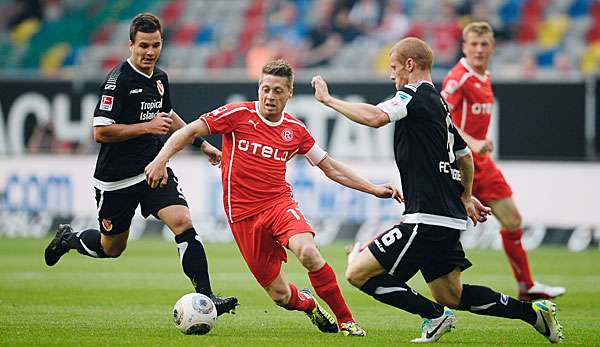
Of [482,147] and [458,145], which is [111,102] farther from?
[482,147]

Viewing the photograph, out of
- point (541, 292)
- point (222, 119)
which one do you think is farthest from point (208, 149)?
point (541, 292)

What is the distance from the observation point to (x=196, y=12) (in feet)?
85.9

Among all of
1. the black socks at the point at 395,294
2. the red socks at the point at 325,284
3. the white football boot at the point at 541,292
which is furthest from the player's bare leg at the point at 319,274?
the white football boot at the point at 541,292

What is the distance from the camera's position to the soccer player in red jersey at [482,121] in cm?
1123

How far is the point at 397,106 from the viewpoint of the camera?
7.57 meters

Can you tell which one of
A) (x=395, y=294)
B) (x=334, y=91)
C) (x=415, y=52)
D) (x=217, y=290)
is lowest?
(x=217, y=290)

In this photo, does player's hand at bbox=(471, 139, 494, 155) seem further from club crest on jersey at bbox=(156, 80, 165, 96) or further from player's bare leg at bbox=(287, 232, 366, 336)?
club crest on jersey at bbox=(156, 80, 165, 96)

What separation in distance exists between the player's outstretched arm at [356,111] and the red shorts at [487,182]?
4019mm

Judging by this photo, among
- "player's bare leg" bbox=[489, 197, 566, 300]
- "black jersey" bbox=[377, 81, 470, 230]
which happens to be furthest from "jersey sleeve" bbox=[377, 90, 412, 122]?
"player's bare leg" bbox=[489, 197, 566, 300]

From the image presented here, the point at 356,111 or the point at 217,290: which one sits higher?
the point at 356,111

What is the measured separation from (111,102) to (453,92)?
3.86 meters

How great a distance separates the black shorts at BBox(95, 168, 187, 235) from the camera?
912 centimetres

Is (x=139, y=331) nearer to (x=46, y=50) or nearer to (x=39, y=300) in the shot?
(x=39, y=300)

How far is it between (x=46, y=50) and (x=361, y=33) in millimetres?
8063
